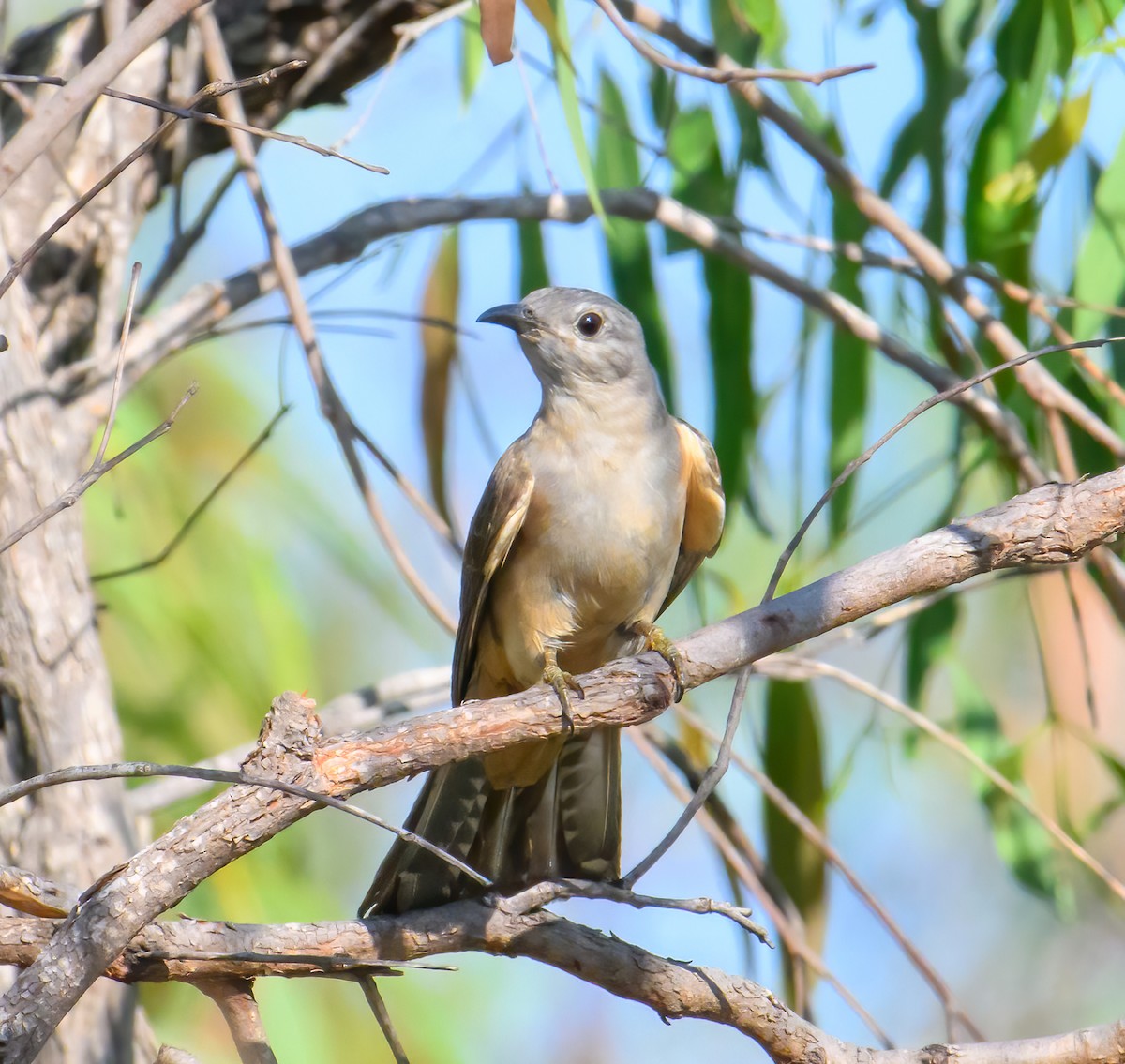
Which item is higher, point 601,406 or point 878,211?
point 878,211

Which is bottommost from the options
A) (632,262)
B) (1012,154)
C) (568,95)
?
(568,95)

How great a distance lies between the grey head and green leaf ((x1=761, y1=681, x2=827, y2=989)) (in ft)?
3.70

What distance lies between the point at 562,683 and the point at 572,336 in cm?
138

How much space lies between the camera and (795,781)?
4008mm

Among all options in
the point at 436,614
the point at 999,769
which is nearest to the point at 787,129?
the point at 436,614

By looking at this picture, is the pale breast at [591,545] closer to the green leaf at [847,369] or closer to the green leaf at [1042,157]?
the green leaf at [847,369]

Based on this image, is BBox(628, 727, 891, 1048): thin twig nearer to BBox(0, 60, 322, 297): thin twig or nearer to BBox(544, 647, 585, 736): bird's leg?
BBox(544, 647, 585, 736): bird's leg

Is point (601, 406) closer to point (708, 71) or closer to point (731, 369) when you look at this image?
point (731, 369)

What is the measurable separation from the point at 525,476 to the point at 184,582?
137cm

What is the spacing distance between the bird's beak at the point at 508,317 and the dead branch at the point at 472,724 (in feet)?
4.63

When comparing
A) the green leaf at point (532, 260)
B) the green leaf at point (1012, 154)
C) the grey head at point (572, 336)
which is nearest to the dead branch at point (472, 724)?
the grey head at point (572, 336)

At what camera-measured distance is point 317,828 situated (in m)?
5.54

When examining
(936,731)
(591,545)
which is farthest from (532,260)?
(936,731)

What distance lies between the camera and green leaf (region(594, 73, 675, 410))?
3.99 metres
